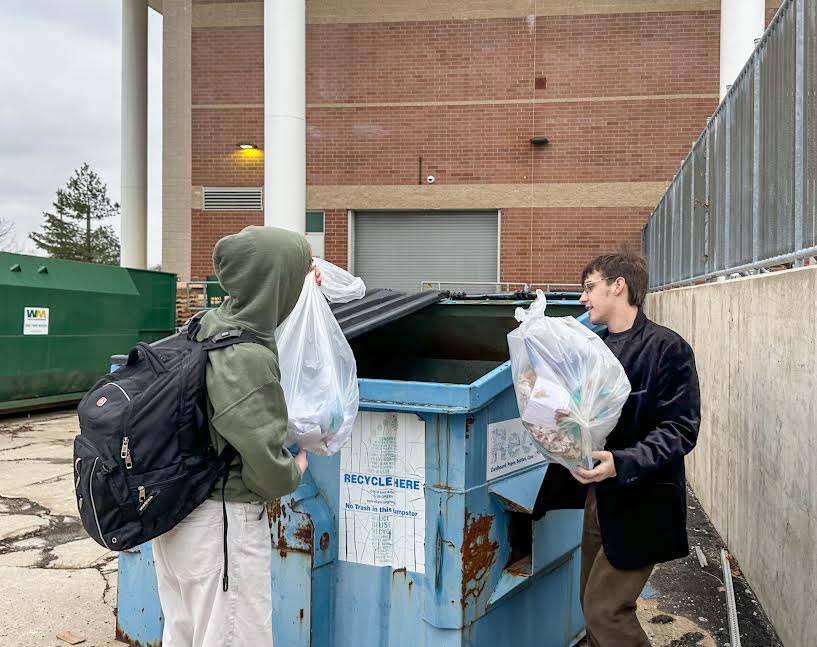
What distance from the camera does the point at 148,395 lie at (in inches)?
83.6

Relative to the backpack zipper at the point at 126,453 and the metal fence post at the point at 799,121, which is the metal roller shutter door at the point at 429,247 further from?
the backpack zipper at the point at 126,453

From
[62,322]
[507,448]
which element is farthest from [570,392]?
[62,322]

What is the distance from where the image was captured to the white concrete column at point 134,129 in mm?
18656

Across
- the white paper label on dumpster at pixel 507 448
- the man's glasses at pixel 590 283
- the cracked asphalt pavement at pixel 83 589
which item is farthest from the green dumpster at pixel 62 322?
the man's glasses at pixel 590 283

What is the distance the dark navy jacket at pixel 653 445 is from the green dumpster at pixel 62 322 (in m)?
9.45

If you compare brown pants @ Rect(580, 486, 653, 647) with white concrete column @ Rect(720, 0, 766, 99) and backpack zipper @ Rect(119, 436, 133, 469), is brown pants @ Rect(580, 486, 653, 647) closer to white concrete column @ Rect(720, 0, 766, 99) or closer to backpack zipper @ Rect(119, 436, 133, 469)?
backpack zipper @ Rect(119, 436, 133, 469)

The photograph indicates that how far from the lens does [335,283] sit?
341 centimetres

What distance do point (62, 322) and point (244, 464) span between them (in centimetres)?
974

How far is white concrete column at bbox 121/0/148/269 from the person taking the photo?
18656 millimetres

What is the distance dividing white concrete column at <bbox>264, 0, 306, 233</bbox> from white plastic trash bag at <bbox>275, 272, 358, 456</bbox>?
9.77m

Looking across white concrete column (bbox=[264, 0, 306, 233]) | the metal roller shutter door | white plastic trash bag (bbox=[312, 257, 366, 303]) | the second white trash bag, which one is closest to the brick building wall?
the metal roller shutter door

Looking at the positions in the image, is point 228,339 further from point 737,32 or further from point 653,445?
point 737,32

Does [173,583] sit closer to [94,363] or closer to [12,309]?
[12,309]

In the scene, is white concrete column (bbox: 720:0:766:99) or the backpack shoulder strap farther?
white concrete column (bbox: 720:0:766:99)
